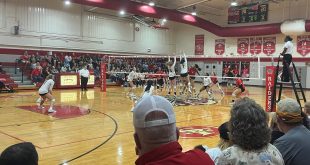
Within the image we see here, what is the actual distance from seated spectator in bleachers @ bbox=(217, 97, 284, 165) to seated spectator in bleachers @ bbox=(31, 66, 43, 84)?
21.3 meters

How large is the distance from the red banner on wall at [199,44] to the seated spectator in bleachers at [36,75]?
57.7 ft

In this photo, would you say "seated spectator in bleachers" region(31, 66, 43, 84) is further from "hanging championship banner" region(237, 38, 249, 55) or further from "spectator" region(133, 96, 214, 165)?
"spectator" region(133, 96, 214, 165)

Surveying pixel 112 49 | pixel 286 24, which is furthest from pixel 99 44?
pixel 286 24

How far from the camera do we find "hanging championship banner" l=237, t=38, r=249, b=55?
99.1ft

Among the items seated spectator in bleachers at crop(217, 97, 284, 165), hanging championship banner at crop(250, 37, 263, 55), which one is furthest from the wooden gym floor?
hanging championship banner at crop(250, 37, 263, 55)

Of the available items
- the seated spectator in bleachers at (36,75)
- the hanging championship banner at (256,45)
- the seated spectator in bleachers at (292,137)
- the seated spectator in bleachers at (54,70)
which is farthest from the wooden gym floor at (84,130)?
the hanging championship banner at (256,45)

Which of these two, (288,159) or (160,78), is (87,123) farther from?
(160,78)

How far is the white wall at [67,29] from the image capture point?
23.3 metres

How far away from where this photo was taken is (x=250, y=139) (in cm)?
202

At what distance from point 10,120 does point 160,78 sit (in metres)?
11.3

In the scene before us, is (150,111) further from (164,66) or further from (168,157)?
(164,66)

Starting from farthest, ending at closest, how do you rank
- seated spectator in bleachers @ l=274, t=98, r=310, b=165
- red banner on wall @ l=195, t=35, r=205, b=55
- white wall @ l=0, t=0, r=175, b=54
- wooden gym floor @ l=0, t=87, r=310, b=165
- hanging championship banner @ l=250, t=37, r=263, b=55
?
red banner on wall @ l=195, t=35, r=205, b=55 → hanging championship banner @ l=250, t=37, r=263, b=55 → white wall @ l=0, t=0, r=175, b=54 → wooden gym floor @ l=0, t=87, r=310, b=165 → seated spectator in bleachers @ l=274, t=98, r=310, b=165

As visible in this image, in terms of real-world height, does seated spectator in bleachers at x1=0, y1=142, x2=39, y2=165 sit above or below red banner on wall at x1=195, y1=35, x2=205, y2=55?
below

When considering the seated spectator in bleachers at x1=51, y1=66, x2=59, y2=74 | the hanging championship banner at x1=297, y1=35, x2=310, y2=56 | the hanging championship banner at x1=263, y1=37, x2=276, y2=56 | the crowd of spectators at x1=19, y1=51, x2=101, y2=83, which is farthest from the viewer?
the hanging championship banner at x1=263, y1=37, x2=276, y2=56
